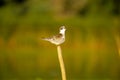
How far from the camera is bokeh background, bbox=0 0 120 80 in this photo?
40.3ft

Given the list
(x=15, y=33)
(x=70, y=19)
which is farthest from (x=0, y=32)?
(x=70, y=19)

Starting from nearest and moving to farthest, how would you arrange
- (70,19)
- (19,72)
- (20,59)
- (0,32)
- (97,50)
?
(19,72) → (20,59) → (97,50) → (0,32) → (70,19)

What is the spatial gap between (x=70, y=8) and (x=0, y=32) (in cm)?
278

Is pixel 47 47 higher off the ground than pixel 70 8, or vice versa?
pixel 70 8

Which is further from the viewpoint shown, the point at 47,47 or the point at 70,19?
the point at 70,19

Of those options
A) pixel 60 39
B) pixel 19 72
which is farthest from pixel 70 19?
pixel 60 39

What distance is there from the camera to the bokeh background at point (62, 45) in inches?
484

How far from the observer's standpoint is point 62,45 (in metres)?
15.5

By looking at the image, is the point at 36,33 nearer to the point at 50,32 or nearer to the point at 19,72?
the point at 50,32

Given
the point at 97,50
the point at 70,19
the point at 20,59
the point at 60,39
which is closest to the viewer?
the point at 60,39

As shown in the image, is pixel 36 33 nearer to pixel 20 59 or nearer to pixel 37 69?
pixel 20 59

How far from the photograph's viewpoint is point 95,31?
1580 cm

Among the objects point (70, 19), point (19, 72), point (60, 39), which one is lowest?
point (60, 39)

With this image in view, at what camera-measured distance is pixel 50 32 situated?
1541 cm
